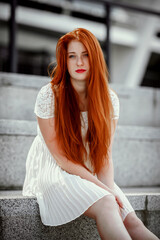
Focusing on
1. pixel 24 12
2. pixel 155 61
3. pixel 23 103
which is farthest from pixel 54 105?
pixel 155 61

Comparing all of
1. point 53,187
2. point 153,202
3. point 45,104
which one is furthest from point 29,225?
point 153,202

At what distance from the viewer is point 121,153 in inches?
117

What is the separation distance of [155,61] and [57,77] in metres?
19.0

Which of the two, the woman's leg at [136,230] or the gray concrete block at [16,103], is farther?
the gray concrete block at [16,103]

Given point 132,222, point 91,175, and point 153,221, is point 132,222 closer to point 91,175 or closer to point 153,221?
point 91,175

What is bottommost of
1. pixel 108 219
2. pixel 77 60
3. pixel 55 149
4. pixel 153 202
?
pixel 153 202

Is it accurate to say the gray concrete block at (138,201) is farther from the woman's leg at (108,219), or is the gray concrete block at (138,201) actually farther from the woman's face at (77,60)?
the woman's face at (77,60)

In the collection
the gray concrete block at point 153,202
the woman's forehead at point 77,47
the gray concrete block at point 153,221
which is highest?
the woman's forehead at point 77,47

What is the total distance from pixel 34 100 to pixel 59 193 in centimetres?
177

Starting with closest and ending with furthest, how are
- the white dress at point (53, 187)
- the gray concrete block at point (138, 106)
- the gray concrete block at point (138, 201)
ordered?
the white dress at point (53, 187) < the gray concrete block at point (138, 201) < the gray concrete block at point (138, 106)

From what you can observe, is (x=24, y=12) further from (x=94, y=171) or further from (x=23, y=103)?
(x=94, y=171)

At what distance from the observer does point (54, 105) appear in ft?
6.95

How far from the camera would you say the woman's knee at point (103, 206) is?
172 cm

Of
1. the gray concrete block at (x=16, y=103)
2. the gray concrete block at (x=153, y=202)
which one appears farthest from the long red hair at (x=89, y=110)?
the gray concrete block at (x=16, y=103)
